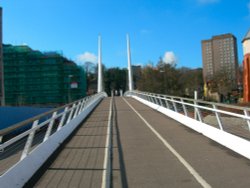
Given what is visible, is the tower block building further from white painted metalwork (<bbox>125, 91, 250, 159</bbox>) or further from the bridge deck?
the bridge deck

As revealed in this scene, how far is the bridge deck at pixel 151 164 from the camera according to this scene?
8602mm

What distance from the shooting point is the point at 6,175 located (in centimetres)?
807

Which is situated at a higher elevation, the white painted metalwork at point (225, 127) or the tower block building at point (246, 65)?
the tower block building at point (246, 65)

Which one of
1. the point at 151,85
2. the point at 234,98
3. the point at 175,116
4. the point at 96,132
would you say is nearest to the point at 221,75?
the point at 234,98

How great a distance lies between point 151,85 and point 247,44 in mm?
33015

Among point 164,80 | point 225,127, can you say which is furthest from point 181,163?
point 164,80

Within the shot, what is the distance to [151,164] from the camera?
1051 cm

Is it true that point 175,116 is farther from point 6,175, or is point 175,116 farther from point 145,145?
point 6,175

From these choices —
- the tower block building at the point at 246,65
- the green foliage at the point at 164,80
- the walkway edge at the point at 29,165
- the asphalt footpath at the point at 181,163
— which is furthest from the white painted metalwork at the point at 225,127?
the green foliage at the point at 164,80

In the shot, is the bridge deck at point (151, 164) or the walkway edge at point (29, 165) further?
the bridge deck at point (151, 164)

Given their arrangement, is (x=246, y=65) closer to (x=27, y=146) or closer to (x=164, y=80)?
(x=164, y=80)

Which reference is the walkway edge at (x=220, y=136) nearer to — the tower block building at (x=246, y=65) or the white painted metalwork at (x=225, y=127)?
the white painted metalwork at (x=225, y=127)

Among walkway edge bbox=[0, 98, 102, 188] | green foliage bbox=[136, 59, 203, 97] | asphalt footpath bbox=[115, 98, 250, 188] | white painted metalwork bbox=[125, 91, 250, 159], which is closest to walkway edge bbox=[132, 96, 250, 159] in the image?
white painted metalwork bbox=[125, 91, 250, 159]

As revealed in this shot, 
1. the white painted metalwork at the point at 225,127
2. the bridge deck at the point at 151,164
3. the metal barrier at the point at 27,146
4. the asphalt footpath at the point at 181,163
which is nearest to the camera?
the asphalt footpath at the point at 181,163
